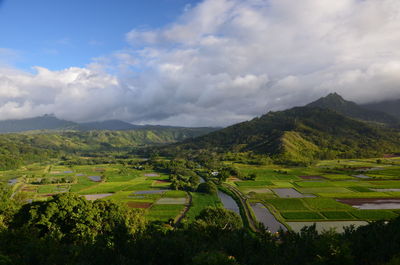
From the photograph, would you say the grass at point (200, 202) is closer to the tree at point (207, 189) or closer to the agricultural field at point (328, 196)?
the tree at point (207, 189)

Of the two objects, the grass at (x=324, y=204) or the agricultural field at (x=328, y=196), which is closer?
the agricultural field at (x=328, y=196)

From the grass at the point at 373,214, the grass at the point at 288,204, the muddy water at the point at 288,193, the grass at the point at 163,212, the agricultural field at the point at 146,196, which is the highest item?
the grass at the point at 373,214

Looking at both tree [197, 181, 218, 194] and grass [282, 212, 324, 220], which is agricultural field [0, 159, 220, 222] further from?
grass [282, 212, 324, 220]

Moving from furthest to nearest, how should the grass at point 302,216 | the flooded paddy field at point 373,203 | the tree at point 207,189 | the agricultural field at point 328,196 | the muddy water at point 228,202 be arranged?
1. the tree at point 207,189
2. the muddy water at point 228,202
3. the flooded paddy field at point 373,203
4. the grass at point 302,216
5. the agricultural field at point 328,196

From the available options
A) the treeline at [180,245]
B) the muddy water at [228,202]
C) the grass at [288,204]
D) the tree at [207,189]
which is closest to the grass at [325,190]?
the grass at [288,204]

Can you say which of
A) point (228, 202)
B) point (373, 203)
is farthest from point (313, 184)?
point (228, 202)

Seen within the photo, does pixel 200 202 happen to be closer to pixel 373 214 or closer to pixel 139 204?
pixel 139 204

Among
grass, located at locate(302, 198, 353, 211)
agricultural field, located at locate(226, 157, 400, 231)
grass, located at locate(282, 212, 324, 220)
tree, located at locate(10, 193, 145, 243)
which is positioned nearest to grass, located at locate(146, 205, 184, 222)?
tree, located at locate(10, 193, 145, 243)
